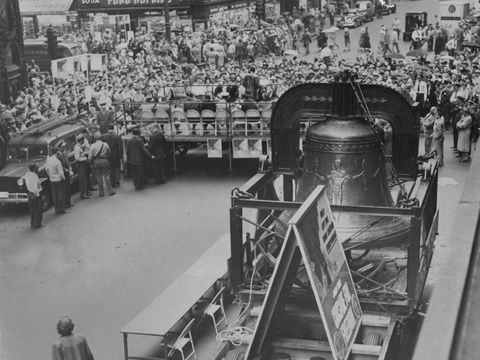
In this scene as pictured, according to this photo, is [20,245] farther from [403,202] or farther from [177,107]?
[403,202]

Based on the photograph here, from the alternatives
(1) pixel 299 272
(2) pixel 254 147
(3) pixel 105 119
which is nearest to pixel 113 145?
(3) pixel 105 119

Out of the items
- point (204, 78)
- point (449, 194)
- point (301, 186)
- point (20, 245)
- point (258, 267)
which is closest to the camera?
point (301, 186)

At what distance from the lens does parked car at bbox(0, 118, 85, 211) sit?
18016 mm

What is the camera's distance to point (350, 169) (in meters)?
9.02

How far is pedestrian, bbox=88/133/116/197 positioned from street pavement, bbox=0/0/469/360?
1.47 feet

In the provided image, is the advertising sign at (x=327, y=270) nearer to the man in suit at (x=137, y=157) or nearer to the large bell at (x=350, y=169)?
the large bell at (x=350, y=169)

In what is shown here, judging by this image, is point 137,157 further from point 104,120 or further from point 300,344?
point 300,344

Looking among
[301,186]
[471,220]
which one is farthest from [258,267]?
[471,220]

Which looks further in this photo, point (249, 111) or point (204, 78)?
point (204, 78)

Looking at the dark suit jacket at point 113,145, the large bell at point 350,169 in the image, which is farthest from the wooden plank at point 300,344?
the dark suit jacket at point 113,145

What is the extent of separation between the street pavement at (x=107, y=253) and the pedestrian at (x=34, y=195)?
24 centimetres

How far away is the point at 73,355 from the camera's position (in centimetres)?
873

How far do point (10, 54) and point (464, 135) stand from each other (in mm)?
20437

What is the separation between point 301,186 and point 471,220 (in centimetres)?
549
